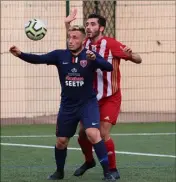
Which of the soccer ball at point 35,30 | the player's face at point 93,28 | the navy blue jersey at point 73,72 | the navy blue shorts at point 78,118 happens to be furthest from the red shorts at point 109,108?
the soccer ball at point 35,30

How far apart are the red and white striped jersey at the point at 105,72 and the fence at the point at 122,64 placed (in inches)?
264

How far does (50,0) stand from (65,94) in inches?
286

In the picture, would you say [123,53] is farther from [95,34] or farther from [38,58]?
[38,58]

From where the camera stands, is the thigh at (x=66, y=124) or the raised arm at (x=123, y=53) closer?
the thigh at (x=66, y=124)

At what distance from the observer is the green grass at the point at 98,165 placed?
30.4ft

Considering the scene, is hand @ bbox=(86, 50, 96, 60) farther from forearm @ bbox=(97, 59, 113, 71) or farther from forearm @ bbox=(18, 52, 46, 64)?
forearm @ bbox=(18, 52, 46, 64)

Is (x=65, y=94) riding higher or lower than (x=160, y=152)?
higher

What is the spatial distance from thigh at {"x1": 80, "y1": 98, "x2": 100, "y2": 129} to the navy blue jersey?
0.26 feet

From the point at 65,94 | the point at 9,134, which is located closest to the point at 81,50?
the point at 65,94

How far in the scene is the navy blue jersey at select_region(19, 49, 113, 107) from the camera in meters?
8.91

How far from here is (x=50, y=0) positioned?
16000 mm

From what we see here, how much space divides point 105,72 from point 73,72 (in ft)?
1.90

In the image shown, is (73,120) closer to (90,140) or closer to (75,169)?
(90,140)

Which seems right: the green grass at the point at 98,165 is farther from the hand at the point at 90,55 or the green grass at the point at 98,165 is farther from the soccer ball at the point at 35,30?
the soccer ball at the point at 35,30
